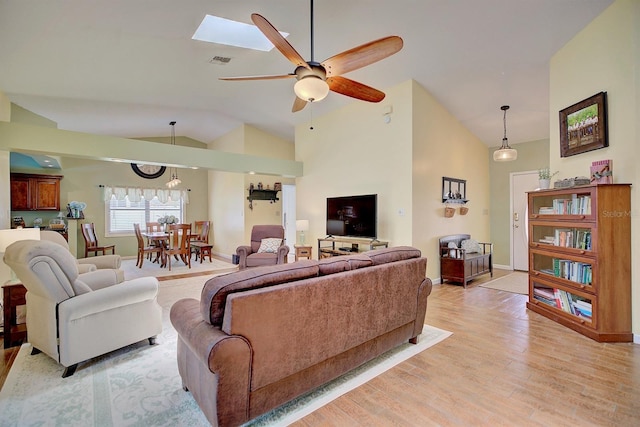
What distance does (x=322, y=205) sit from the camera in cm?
626

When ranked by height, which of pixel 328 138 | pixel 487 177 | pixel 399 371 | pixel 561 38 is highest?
pixel 561 38

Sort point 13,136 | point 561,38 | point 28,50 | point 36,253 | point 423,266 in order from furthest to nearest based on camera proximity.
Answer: point 13,136, point 561,38, point 28,50, point 423,266, point 36,253

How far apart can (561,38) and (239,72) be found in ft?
13.3

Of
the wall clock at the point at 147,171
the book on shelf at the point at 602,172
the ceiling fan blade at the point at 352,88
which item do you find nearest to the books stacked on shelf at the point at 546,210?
the book on shelf at the point at 602,172

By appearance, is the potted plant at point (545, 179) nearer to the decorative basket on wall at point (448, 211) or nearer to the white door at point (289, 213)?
the decorative basket on wall at point (448, 211)

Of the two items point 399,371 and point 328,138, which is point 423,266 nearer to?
point 399,371

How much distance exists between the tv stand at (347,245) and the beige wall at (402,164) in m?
0.23

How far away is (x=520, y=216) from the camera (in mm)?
6066

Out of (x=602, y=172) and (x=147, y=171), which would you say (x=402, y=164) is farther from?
(x=147, y=171)

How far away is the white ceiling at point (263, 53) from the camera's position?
2.91m

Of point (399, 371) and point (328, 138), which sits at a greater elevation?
point (328, 138)

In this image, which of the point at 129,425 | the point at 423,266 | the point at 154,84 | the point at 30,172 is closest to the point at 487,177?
the point at 423,266

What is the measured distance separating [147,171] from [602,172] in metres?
9.24

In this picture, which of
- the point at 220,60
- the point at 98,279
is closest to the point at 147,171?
the point at 220,60
